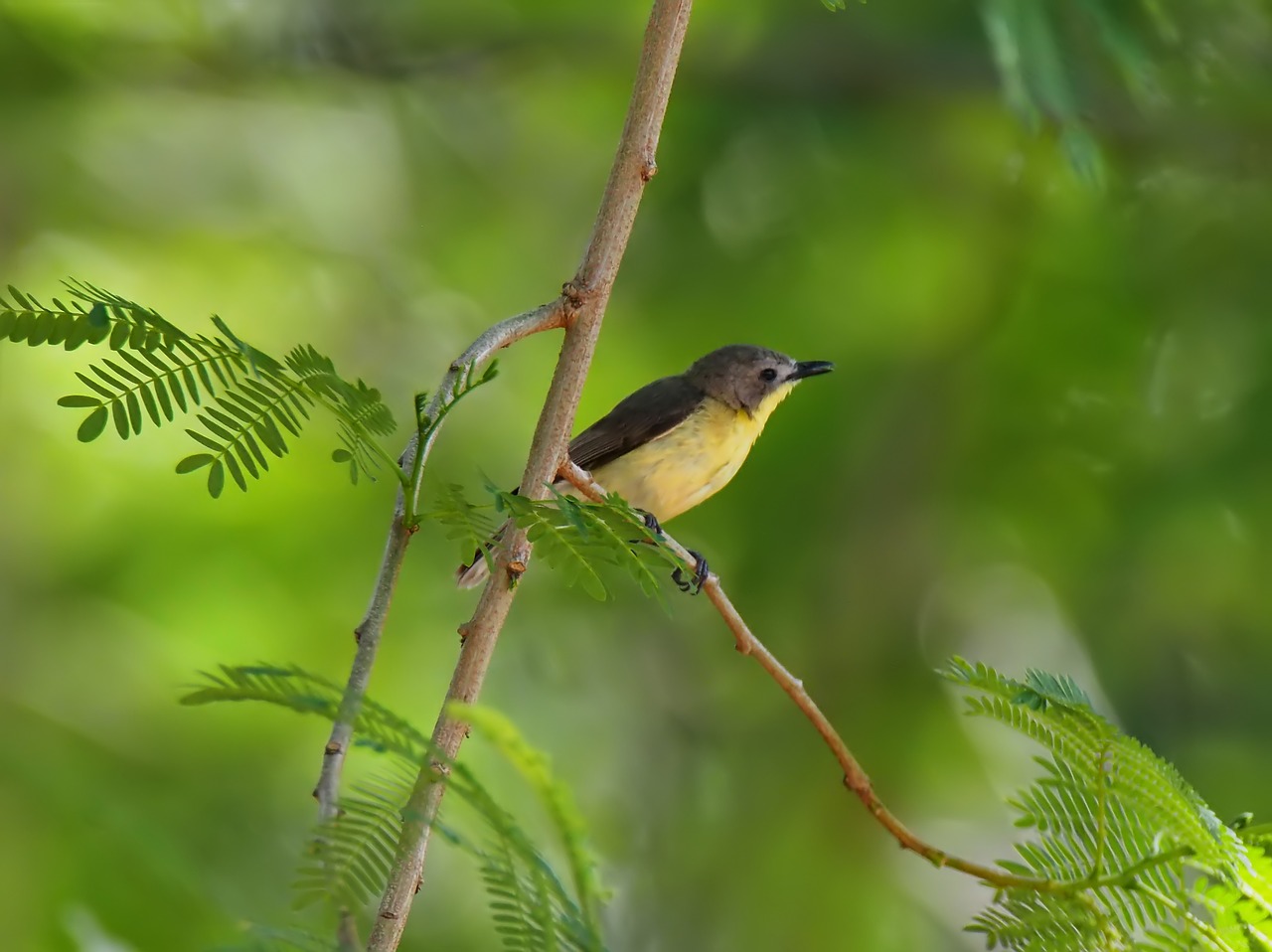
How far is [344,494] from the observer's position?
6359mm

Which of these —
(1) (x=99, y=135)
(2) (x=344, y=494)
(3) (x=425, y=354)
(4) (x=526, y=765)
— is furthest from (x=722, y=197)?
(4) (x=526, y=765)

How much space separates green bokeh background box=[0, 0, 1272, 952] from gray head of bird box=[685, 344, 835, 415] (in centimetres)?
105

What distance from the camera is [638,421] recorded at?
5352mm

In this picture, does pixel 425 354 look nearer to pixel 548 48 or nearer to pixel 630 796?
pixel 548 48

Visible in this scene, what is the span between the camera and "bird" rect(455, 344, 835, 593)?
5160mm

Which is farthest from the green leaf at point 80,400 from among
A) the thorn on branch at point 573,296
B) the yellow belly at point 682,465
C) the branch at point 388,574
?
the yellow belly at point 682,465

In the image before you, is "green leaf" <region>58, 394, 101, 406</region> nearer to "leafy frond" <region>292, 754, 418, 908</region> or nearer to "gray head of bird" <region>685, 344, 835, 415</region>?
"leafy frond" <region>292, 754, 418, 908</region>

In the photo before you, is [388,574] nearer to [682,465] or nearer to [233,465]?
[233,465]

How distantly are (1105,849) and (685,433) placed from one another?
3296mm

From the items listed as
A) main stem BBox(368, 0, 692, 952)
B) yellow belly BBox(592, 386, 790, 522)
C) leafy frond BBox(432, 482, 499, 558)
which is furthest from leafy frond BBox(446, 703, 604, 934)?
yellow belly BBox(592, 386, 790, 522)

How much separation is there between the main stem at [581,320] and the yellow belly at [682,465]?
9.82 feet

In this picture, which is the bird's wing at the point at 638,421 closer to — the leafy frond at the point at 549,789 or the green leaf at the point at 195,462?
the green leaf at the point at 195,462

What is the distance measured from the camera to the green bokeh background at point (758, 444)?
6074 mm

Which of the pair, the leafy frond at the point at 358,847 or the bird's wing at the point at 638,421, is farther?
Result: the bird's wing at the point at 638,421
